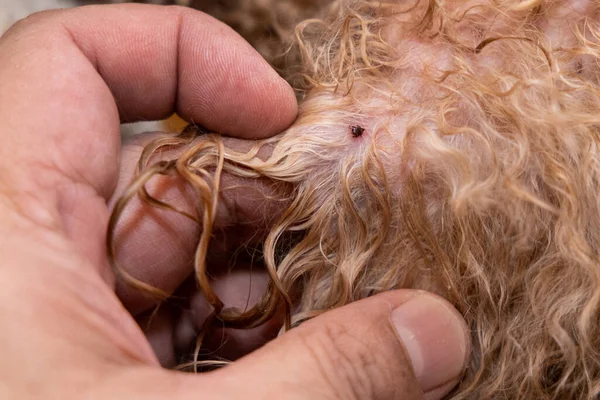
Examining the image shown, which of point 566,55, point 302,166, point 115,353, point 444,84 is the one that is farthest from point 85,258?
point 566,55

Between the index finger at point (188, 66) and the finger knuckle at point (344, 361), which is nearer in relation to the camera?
the finger knuckle at point (344, 361)

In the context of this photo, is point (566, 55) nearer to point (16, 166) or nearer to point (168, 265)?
point (168, 265)

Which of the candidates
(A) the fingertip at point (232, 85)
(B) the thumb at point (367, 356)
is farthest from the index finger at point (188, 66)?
(B) the thumb at point (367, 356)

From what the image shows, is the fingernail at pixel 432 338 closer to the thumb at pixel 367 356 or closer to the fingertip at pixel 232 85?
the thumb at pixel 367 356

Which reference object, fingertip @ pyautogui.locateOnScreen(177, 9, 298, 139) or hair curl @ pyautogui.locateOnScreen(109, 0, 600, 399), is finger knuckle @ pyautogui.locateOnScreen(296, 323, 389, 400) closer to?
hair curl @ pyautogui.locateOnScreen(109, 0, 600, 399)

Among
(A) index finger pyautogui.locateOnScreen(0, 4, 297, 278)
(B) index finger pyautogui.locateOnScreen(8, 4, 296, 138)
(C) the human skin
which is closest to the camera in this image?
(C) the human skin

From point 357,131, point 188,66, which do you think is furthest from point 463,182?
point 188,66

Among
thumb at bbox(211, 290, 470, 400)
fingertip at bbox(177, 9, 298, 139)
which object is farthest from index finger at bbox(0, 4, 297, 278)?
thumb at bbox(211, 290, 470, 400)
